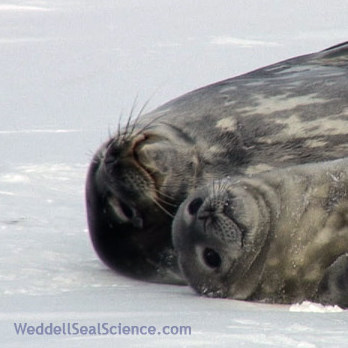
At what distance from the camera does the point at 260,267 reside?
3850mm

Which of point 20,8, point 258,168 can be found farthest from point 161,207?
point 20,8

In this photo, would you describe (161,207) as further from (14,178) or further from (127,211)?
(14,178)

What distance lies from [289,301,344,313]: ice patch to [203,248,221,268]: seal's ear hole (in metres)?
0.31

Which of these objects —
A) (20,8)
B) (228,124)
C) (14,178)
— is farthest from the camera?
Answer: (20,8)

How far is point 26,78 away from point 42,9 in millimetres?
2117

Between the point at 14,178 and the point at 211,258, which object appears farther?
the point at 14,178

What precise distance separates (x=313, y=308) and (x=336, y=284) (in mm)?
106

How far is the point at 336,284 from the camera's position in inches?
145

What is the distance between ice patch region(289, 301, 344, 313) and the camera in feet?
11.8

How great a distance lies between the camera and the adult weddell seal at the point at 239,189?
3836 millimetres

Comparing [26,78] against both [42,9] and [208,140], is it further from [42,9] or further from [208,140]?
[208,140]

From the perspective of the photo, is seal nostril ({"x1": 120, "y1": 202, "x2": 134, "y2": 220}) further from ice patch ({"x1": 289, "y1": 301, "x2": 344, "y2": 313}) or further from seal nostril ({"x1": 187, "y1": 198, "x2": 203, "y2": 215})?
ice patch ({"x1": 289, "y1": 301, "x2": 344, "y2": 313})

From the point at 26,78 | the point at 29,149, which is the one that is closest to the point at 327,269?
the point at 29,149

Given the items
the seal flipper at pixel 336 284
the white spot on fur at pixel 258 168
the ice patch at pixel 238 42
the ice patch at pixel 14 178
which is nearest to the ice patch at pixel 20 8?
the ice patch at pixel 238 42
